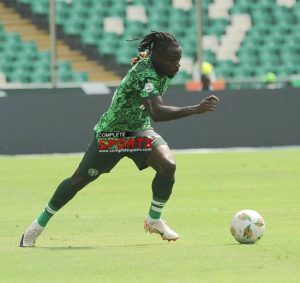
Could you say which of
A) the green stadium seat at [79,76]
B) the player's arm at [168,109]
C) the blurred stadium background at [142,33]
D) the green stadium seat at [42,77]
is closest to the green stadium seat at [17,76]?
the blurred stadium background at [142,33]

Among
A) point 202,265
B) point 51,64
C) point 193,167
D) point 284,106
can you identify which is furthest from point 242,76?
point 202,265

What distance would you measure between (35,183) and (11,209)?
423 centimetres

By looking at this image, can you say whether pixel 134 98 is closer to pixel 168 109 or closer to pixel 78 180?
pixel 168 109

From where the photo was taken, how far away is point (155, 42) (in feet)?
37.0

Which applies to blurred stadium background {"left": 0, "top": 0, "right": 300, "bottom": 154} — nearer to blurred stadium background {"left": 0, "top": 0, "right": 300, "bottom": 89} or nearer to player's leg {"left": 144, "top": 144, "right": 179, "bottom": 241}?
blurred stadium background {"left": 0, "top": 0, "right": 300, "bottom": 89}

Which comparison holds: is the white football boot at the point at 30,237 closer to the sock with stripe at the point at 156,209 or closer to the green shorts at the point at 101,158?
the green shorts at the point at 101,158

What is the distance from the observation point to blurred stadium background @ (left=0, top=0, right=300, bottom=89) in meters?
28.7

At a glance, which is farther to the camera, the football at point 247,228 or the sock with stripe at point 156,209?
the sock with stripe at point 156,209

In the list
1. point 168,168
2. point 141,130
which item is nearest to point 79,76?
point 141,130

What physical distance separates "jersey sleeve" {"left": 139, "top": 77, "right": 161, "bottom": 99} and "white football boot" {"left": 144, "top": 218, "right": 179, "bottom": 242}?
1320 mm

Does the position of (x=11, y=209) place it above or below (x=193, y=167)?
above

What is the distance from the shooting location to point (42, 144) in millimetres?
26219

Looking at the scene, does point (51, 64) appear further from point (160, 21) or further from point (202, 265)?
point (202, 265)

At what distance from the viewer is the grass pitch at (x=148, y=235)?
9086mm
